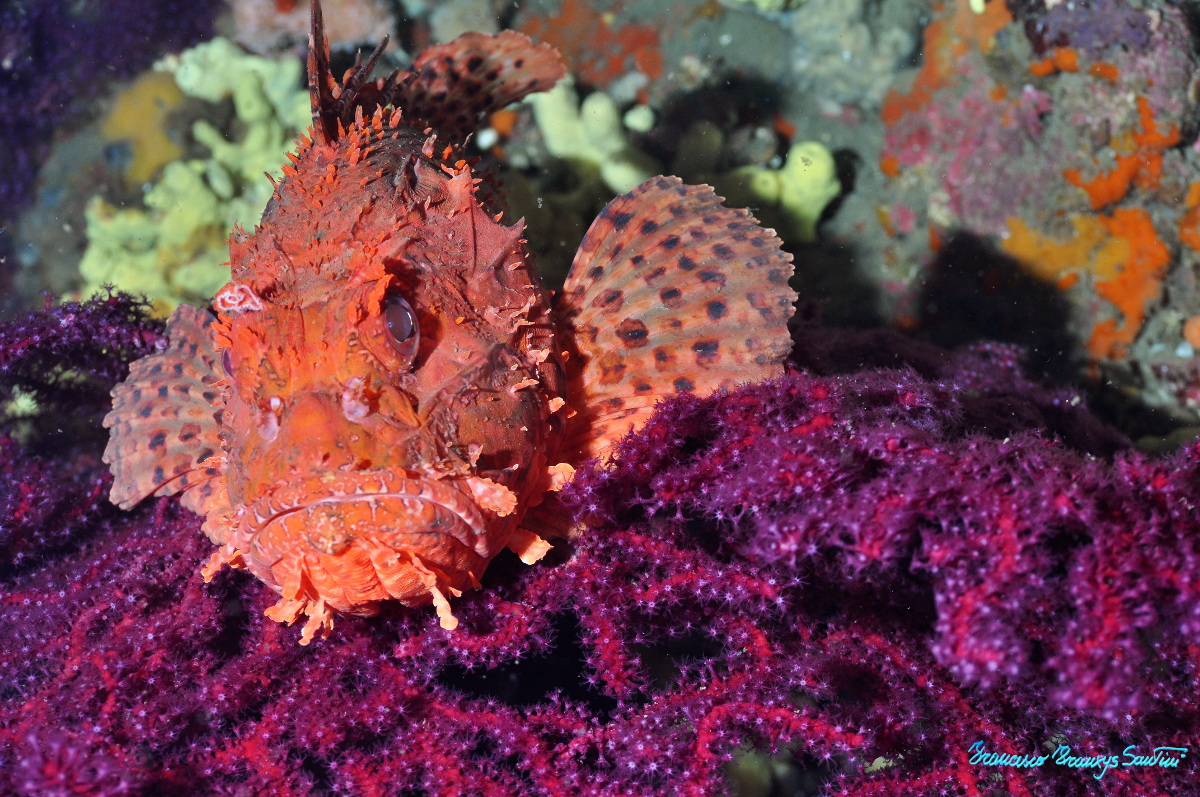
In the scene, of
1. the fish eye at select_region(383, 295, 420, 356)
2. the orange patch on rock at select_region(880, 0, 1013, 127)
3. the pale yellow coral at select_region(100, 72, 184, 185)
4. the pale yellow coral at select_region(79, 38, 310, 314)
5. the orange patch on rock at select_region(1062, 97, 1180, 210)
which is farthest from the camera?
the pale yellow coral at select_region(100, 72, 184, 185)

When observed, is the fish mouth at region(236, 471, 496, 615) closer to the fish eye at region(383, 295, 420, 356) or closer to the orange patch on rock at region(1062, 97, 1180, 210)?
the fish eye at region(383, 295, 420, 356)

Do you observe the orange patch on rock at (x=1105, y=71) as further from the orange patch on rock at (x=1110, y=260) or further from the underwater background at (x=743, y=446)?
the orange patch on rock at (x=1110, y=260)

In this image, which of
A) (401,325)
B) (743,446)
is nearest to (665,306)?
(743,446)

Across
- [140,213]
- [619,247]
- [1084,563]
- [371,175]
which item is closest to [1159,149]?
[619,247]

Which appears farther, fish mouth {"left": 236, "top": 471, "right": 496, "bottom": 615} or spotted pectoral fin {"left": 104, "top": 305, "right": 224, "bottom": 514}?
spotted pectoral fin {"left": 104, "top": 305, "right": 224, "bottom": 514}

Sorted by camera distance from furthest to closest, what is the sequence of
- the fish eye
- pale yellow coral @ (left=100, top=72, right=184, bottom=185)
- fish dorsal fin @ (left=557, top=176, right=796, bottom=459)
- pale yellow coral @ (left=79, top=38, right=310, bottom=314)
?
pale yellow coral @ (left=100, top=72, right=184, bottom=185), pale yellow coral @ (left=79, top=38, right=310, bottom=314), fish dorsal fin @ (left=557, top=176, right=796, bottom=459), the fish eye

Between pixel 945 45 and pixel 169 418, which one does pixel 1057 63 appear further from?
pixel 169 418

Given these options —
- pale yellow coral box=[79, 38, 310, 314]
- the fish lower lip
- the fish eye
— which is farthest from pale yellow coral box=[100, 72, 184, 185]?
the fish lower lip
